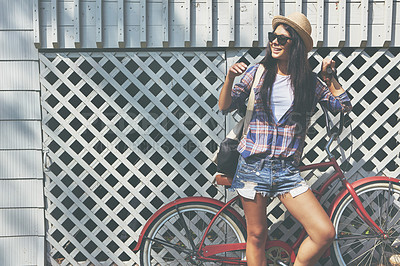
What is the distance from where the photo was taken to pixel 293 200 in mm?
2477

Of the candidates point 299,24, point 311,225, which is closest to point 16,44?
point 299,24

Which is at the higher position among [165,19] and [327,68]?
[165,19]

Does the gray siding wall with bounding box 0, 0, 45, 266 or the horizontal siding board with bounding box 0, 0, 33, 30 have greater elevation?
the horizontal siding board with bounding box 0, 0, 33, 30

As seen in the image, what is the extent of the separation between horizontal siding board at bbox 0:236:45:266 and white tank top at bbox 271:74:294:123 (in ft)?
7.14

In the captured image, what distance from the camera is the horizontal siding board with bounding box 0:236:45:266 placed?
3.23m

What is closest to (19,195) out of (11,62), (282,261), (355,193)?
(11,62)

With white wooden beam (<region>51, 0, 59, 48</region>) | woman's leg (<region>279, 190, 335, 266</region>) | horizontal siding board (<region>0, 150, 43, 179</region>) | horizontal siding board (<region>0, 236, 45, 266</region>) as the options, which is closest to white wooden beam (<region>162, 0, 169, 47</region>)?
white wooden beam (<region>51, 0, 59, 48</region>)

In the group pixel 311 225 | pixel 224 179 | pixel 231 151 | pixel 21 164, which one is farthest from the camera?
pixel 21 164

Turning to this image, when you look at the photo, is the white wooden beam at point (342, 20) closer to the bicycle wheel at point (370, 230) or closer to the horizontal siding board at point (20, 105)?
the bicycle wheel at point (370, 230)

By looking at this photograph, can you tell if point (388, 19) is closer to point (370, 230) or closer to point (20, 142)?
point (370, 230)

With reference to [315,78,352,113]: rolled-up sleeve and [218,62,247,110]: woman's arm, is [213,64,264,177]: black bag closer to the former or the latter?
[218,62,247,110]: woman's arm

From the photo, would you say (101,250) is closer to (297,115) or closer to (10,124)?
(10,124)

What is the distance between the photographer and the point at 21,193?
3209mm

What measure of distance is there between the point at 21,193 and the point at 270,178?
2.04 meters
